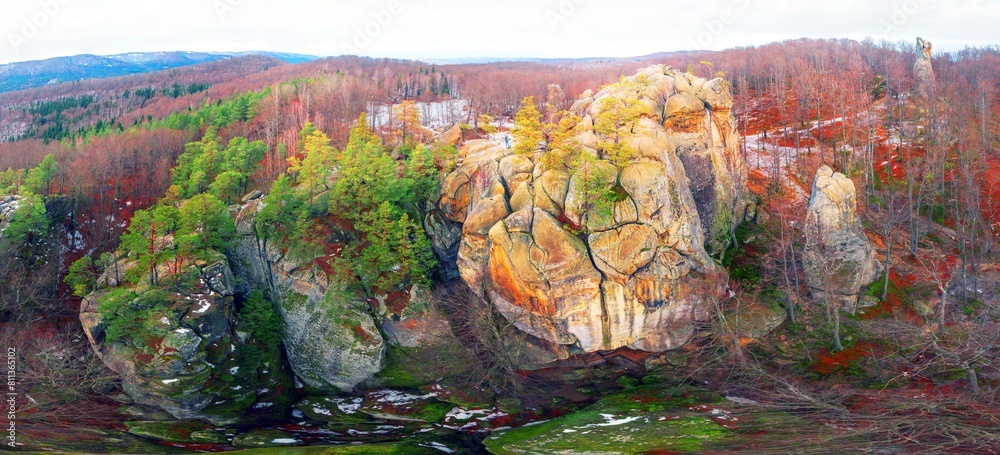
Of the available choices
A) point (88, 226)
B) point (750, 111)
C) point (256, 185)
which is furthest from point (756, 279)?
point (88, 226)

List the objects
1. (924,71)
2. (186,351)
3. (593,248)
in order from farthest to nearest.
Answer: (924,71), (186,351), (593,248)

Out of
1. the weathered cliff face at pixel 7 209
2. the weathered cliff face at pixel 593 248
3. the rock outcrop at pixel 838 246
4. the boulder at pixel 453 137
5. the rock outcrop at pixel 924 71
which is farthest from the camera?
the rock outcrop at pixel 924 71

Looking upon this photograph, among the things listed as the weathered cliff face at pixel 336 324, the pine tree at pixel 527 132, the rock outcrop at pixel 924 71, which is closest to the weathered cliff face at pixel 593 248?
the pine tree at pixel 527 132

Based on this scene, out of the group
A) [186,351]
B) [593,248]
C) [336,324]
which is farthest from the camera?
[336,324]

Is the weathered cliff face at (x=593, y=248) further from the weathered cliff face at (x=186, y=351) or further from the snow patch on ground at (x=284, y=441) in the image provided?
the weathered cliff face at (x=186, y=351)

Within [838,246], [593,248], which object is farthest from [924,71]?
[593,248]

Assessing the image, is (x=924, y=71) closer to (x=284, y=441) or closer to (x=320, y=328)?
(x=320, y=328)

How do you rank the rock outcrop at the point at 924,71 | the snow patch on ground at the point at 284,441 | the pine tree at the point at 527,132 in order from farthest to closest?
the rock outcrop at the point at 924,71 < the pine tree at the point at 527,132 < the snow patch on ground at the point at 284,441

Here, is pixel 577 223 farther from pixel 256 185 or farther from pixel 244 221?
pixel 256 185
